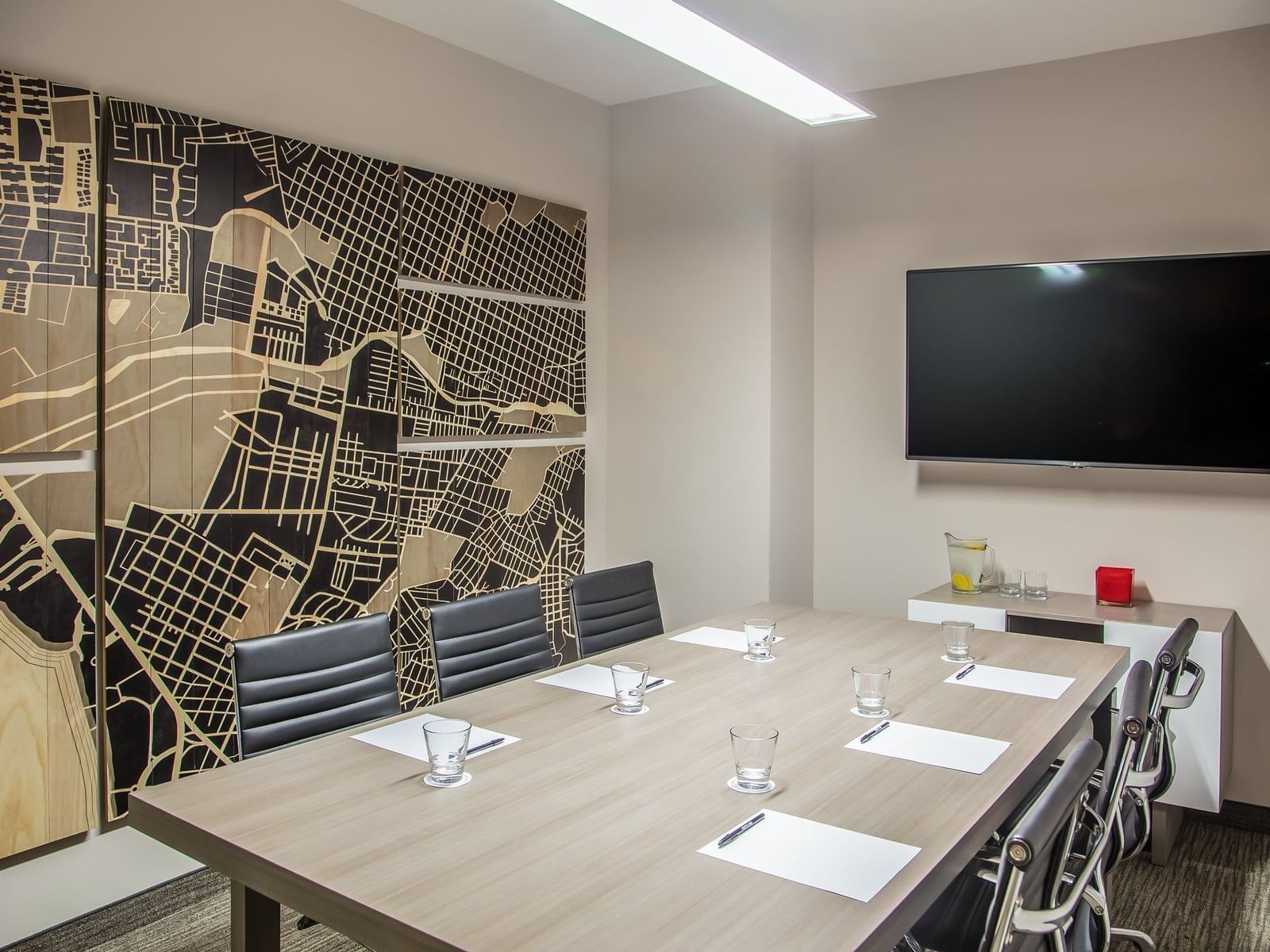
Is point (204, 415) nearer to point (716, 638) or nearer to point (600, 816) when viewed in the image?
point (716, 638)

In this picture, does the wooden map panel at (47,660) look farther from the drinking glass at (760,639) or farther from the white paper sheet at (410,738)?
the drinking glass at (760,639)

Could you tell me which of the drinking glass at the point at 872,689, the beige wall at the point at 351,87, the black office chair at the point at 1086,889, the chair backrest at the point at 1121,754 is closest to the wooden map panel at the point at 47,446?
the beige wall at the point at 351,87

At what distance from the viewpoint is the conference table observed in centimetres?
149

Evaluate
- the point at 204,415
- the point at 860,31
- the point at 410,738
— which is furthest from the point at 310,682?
the point at 860,31

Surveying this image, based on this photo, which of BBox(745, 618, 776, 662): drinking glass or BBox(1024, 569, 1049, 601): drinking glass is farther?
BBox(1024, 569, 1049, 601): drinking glass

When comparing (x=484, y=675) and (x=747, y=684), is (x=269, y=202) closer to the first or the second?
(x=484, y=675)

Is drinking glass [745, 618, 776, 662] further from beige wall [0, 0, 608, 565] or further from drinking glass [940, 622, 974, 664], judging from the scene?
beige wall [0, 0, 608, 565]

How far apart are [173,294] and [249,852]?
215 centimetres

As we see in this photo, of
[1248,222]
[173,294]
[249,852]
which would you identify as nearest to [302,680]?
[249,852]

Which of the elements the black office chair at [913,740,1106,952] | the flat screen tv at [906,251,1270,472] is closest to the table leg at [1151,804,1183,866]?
the flat screen tv at [906,251,1270,472]

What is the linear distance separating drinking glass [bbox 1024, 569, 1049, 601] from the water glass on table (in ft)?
0.09

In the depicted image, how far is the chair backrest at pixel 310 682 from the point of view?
2.47 meters

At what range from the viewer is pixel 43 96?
9.61ft

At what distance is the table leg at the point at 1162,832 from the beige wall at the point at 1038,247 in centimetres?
59
